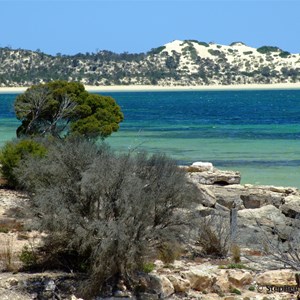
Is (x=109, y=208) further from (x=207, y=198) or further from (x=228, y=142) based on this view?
(x=228, y=142)

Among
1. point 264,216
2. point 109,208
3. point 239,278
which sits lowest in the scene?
point 264,216

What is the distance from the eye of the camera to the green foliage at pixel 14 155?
2164 centimetres

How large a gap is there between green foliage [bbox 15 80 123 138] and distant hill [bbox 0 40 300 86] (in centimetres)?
12837

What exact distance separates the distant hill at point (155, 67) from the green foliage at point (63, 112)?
128 m

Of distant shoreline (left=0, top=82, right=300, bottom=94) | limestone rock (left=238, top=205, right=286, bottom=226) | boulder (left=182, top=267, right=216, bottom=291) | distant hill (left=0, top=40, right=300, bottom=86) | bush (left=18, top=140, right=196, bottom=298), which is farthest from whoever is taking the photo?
distant shoreline (left=0, top=82, right=300, bottom=94)

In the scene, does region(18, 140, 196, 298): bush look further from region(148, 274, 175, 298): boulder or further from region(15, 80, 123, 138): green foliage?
region(15, 80, 123, 138): green foliage

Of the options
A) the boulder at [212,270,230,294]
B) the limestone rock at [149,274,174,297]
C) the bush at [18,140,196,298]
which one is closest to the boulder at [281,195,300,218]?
the boulder at [212,270,230,294]

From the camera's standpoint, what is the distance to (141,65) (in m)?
183

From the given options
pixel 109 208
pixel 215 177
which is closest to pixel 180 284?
pixel 109 208

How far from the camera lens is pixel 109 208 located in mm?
13328

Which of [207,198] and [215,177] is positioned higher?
[207,198]

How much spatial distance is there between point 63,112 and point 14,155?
5.40 m

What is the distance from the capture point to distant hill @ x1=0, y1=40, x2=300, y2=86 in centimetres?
16538

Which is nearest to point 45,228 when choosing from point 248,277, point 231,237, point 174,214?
point 174,214
